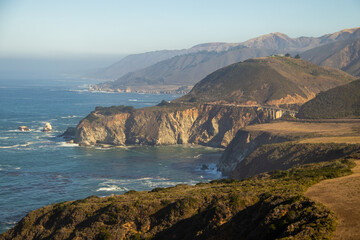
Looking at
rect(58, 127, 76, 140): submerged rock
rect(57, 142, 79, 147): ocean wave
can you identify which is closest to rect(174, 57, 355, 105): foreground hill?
rect(58, 127, 76, 140): submerged rock

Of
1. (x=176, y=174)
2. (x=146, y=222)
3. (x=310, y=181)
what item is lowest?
(x=176, y=174)

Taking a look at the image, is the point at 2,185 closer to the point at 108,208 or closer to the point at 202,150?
the point at 108,208

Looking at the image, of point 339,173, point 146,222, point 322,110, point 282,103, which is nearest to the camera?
point 146,222

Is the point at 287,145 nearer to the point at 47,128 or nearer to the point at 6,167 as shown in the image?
the point at 6,167

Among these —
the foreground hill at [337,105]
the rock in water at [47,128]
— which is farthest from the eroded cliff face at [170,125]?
the foreground hill at [337,105]

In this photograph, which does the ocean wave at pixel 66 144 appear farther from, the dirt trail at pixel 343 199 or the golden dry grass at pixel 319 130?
the dirt trail at pixel 343 199

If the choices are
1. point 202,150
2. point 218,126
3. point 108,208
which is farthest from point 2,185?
point 218,126

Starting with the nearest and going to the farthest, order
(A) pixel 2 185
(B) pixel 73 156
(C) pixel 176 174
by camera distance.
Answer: (A) pixel 2 185, (C) pixel 176 174, (B) pixel 73 156

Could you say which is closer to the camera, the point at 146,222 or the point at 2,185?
the point at 146,222

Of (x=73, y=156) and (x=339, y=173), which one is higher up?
(x=339, y=173)
